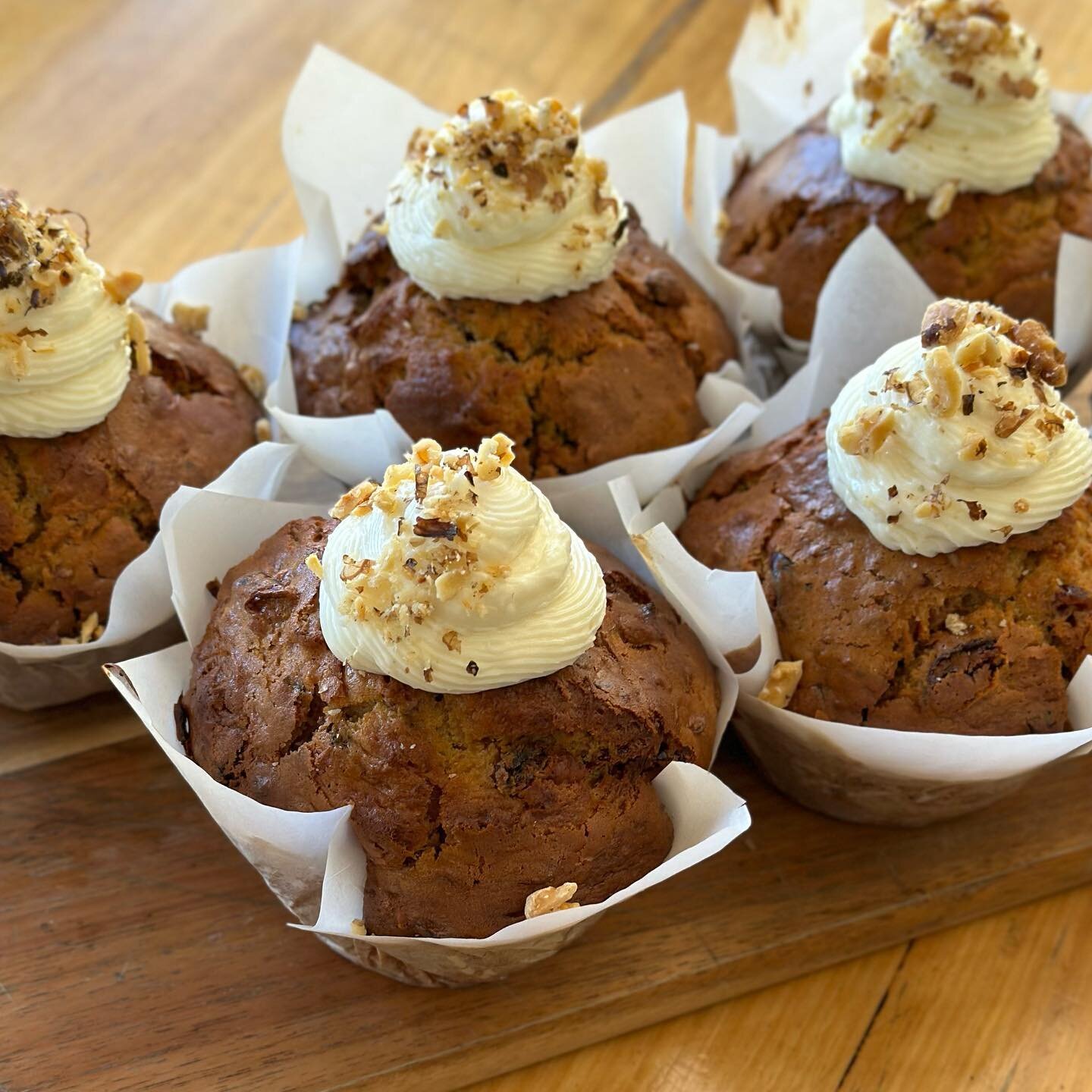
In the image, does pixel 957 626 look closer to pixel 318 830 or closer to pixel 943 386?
pixel 943 386

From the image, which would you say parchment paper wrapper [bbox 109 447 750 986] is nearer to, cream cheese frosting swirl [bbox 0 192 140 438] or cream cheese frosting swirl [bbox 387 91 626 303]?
cream cheese frosting swirl [bbox 0 192 140 438]

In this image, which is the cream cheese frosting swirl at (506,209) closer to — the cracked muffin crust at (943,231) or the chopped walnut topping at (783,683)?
the cracked muffin crust at (943,231)

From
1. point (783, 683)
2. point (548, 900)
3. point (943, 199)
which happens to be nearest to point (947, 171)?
point (943, 199)

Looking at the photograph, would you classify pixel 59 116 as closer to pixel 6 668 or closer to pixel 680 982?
pixel 6 668

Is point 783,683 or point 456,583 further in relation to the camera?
point 783,683

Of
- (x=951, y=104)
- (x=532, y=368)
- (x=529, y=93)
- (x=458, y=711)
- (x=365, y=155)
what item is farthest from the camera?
(x=529, y=93)

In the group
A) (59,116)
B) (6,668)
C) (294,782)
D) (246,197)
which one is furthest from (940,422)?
(59,116)

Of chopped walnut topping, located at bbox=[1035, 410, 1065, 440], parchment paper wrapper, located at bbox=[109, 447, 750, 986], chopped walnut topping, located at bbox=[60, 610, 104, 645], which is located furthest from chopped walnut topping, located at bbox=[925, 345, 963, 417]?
chopped walnut topping, located at bbox=[60, 610, 104, 645]
